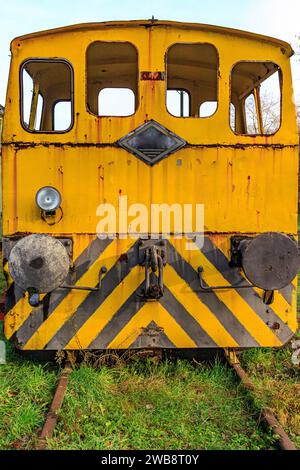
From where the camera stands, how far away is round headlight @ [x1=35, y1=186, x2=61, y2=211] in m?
3.69

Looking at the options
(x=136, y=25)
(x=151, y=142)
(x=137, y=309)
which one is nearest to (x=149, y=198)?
(x=151, y=142)

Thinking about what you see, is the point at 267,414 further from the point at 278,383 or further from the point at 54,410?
the point at 54,410

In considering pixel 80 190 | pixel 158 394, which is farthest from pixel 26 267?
pixel 158 394

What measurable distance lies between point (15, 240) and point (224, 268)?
178cm

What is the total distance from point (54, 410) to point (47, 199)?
5.22 feet

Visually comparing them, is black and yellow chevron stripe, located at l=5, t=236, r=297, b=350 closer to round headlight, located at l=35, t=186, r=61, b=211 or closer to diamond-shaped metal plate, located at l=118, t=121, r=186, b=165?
round headlight, located at l=35, t=186, r=61, b=211

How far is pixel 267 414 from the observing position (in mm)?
3223

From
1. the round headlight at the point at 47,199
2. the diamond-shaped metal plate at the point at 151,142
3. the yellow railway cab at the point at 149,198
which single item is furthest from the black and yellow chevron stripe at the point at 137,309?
the diamond-shaped metal plate at the point at 151,142

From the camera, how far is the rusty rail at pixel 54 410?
289 cm

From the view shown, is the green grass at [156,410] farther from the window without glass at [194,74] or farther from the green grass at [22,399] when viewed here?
the window without glass at [194,74]

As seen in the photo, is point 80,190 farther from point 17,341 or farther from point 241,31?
point 241,31

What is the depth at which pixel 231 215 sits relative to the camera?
3932 mm

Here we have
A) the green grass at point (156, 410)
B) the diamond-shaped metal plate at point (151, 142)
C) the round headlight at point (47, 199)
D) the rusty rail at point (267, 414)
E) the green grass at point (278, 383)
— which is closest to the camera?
the rusty rail at point (267, 414)

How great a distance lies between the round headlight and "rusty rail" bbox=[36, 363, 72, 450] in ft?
4.52
